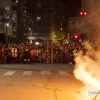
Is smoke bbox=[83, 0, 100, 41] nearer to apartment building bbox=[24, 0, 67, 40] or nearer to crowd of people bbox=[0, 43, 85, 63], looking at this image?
crowd of people bbox=[0, 43, 85, 63]

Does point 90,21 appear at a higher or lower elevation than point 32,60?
higher

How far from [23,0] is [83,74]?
7294cm

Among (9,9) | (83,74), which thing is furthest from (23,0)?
(83,74)

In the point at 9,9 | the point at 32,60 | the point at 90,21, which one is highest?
the point at 9,9

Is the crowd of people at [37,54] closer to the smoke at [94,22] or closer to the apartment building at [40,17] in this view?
the smoke at [94,22]

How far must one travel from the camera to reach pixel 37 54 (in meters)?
28.4

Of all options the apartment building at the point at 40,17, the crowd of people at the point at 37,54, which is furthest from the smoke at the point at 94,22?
the apartment building at the point at 40,17

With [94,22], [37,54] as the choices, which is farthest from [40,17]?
[37,54]

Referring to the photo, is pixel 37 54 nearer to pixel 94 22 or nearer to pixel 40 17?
pixel 94 22

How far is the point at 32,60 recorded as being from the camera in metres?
29.0

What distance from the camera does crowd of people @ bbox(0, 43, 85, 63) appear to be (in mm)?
27969

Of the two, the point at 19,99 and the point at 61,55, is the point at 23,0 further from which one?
Answer: the point at 19,99

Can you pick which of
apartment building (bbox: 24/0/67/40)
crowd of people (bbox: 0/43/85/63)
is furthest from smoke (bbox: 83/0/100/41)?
apartment building (bbox: 24/0/67/40)

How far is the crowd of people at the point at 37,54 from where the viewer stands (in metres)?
28.0
